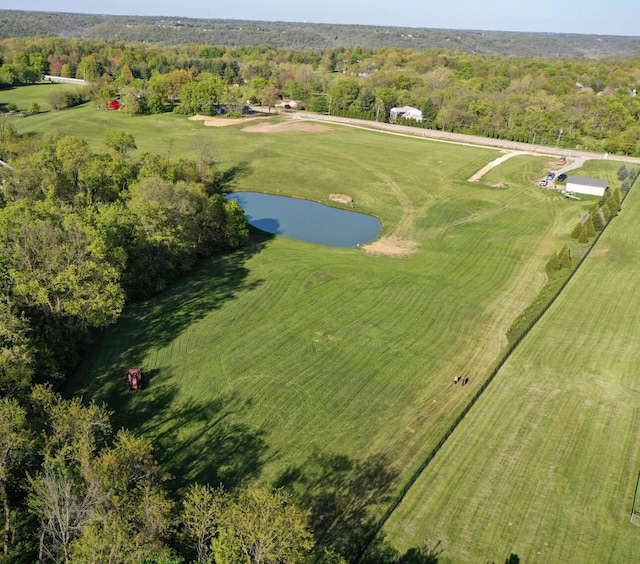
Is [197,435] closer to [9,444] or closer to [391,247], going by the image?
[9,444]

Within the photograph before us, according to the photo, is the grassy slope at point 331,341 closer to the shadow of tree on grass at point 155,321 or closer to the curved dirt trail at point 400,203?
the shadow of tree on grass at point 155,321

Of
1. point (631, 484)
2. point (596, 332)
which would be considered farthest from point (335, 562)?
point (596, 332)

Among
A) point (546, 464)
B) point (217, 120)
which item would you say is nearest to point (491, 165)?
point (217, 120)

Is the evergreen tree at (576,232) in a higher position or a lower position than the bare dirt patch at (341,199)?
higher

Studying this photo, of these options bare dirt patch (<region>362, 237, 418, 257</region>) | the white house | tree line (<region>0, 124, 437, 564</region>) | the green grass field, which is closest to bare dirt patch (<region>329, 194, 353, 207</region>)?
the green grass field

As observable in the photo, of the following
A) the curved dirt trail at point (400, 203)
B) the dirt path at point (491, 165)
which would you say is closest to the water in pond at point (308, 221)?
the curved dirt trail at point (400, 203)
